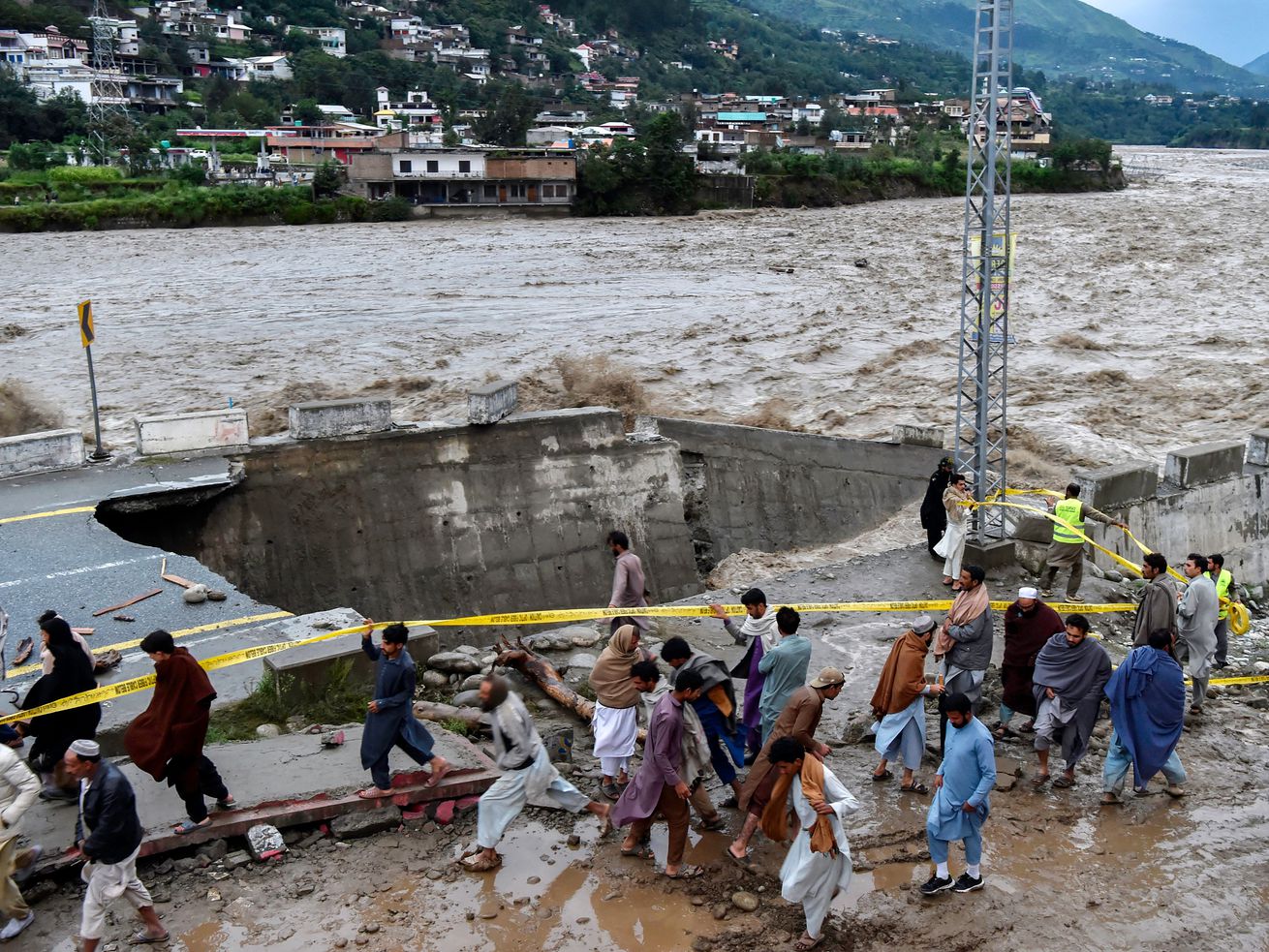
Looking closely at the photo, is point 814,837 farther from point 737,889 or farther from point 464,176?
point 464,176

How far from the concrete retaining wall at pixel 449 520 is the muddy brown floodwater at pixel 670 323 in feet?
26.7

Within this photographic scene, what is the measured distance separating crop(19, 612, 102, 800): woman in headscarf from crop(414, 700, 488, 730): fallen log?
2189 millimetres

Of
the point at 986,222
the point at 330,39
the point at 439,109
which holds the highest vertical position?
the point at 330,39

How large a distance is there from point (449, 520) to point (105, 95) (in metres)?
95.5

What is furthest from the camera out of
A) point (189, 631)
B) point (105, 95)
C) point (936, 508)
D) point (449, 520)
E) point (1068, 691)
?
point (105, 95)

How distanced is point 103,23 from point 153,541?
381 feet

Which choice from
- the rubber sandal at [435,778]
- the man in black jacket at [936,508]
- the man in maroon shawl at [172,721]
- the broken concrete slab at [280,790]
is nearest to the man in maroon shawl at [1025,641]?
the broken concrete slab at [280,790]

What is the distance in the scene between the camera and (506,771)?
6.61 m

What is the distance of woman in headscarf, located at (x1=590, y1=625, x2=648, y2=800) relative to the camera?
725cm

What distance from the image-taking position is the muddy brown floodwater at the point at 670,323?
26.6m

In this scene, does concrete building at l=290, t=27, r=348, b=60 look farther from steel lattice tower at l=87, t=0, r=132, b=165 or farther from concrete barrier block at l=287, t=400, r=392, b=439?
concrete barrier block at l=287, t=400, r=392, b=439

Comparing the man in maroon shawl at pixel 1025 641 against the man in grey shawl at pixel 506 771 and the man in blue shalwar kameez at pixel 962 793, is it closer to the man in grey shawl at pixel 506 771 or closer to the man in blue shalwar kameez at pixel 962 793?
the man in blue shalwar kameez at pixel 962 793

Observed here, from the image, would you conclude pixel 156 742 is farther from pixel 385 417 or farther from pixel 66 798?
pixel 385 417

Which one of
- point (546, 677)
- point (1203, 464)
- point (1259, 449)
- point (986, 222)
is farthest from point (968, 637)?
point (1259, 449)
